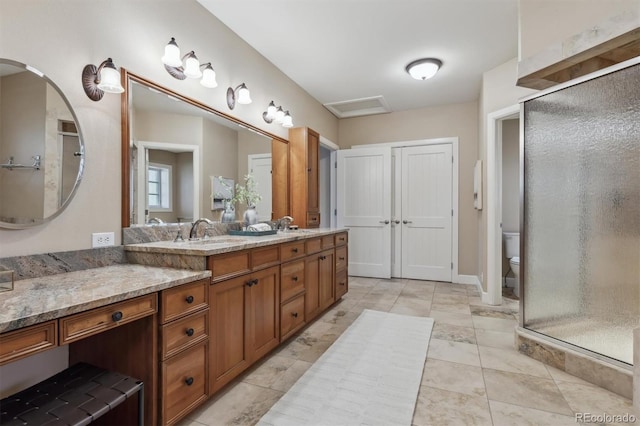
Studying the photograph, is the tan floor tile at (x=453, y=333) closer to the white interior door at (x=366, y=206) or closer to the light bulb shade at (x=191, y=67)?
the white interior door at (x=366, y=206)

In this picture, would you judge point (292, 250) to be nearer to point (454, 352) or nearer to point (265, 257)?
point (265, 257)

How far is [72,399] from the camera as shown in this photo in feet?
3.84

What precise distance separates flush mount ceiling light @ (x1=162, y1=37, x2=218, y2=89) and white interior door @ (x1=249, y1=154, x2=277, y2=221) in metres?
0.91

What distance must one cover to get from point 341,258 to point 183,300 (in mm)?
2353

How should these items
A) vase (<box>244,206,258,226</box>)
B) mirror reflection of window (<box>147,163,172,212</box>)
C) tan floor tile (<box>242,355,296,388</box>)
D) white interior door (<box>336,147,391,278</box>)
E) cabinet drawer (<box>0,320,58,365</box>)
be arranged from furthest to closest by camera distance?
white interior door (<box>336,147,391,278</box>) < vase (<box>244,206,258,226</box>) < mirror reflection of window (<box>147,163,172,212</box>) < tan floor tile (<box>242,355,296,388</box>) < cabinet drawer (<box>0,320,58,365</box>)

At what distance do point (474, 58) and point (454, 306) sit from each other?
2763mm

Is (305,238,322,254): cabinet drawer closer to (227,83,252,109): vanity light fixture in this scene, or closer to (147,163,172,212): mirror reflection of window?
(147,163,172,212): mirror reflection of window

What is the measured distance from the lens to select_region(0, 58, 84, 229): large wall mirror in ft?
4.54

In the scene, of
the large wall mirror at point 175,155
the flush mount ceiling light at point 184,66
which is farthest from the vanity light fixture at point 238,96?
the flush mount ceiling light at point 184,66

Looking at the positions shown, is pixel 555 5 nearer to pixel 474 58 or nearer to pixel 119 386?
pixel 474 58

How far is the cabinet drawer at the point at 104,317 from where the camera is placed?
110cm

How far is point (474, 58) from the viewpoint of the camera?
3402mm

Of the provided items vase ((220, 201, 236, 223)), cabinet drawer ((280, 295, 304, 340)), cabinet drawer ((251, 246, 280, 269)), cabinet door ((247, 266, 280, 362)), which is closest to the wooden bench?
cabinet door ((247, 266, 280, 362))

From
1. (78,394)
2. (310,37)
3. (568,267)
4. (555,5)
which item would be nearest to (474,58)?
(555,5)
